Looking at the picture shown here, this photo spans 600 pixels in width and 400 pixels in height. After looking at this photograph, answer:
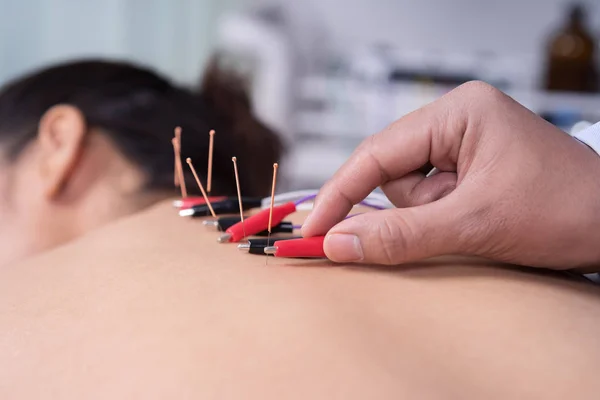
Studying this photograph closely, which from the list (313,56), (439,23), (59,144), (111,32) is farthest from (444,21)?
(59,144)

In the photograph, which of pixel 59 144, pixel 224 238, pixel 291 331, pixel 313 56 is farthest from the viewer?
pixel 313 56

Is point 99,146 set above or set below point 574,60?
below

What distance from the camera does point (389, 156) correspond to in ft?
2.07

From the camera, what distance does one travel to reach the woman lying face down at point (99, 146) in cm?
92

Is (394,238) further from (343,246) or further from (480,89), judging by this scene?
(480,89)

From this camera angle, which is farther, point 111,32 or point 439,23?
point 439,23

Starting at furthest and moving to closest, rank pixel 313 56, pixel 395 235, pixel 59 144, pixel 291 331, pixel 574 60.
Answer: pixel 313 56, pixel 574 60, pixel 59 144, pixel 395 235, pixel 291 331

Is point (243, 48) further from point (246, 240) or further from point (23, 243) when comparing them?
point (246, 240)

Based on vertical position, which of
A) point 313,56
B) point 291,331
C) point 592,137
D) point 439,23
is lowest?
point 291,331

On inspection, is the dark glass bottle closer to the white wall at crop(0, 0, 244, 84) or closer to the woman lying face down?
the white wall at crop(0, 0, 244, 84)

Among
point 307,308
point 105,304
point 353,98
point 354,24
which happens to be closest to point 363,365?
point 307,308

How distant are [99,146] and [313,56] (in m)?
2.40

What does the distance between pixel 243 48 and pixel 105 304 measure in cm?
242

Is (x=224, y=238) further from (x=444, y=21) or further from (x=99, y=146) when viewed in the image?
(x=444, y=21)
